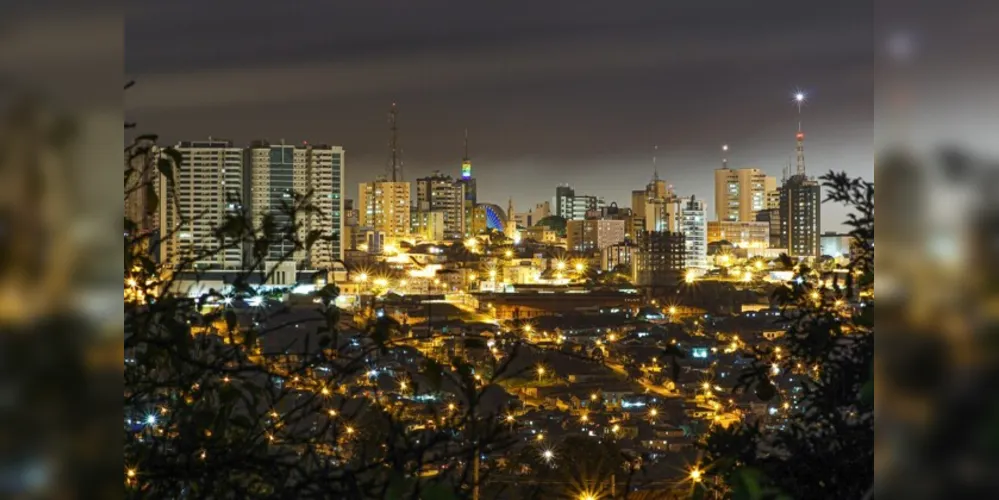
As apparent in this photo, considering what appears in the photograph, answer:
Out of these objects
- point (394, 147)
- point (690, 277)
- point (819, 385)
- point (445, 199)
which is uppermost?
point (394, 147)

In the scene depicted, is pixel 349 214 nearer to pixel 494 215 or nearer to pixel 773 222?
pixel 494 215

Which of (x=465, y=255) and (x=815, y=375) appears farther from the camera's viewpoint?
(x=465, y=255)

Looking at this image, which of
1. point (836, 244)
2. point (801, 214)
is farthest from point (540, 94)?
point (836, 244)
